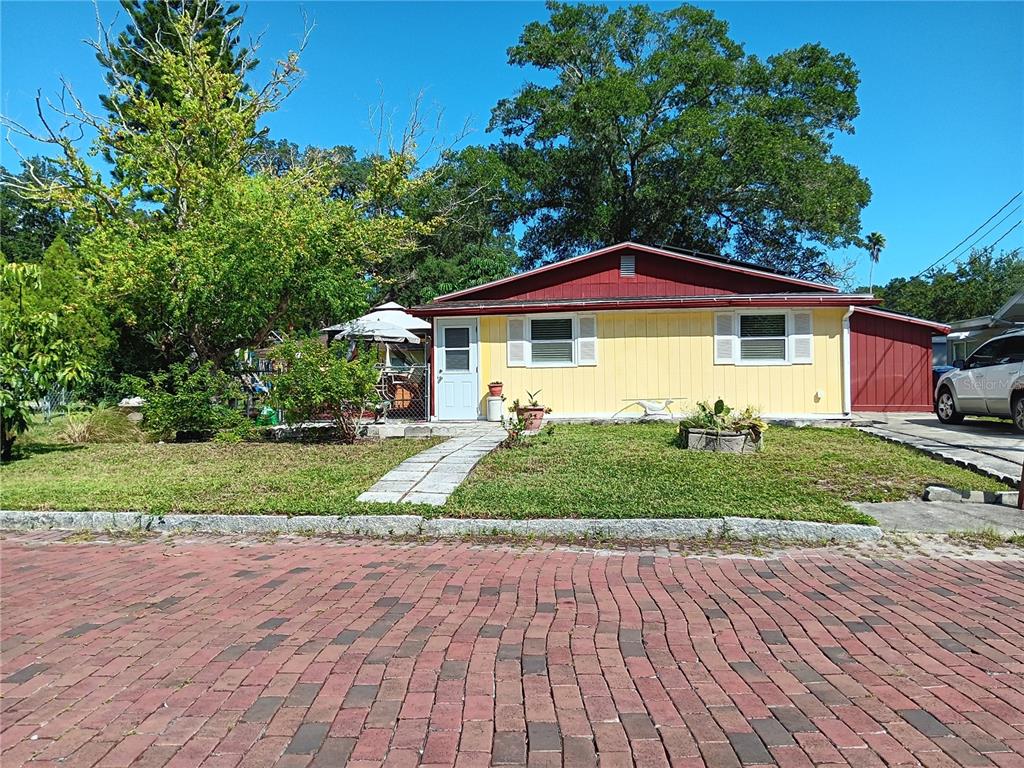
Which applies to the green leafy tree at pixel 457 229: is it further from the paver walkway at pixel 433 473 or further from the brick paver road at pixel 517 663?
the brick paver road at pixel 517 663

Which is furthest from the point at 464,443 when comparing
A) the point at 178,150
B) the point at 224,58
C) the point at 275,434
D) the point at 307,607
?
the point at 224,58

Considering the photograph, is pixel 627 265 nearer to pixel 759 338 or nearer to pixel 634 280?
pixel 634 280

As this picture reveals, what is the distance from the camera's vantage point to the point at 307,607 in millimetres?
4473

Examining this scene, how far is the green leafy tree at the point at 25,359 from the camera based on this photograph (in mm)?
10055

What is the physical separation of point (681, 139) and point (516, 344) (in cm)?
1500

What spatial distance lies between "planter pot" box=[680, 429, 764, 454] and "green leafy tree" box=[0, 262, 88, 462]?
31.3ft

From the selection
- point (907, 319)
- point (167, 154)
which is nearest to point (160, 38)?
point (167, 154)

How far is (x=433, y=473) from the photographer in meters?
8.83

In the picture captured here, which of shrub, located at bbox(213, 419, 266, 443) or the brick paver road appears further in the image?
shrub, located at bbox(213, 419, 266, 443)

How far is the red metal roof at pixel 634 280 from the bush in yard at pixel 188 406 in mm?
5255

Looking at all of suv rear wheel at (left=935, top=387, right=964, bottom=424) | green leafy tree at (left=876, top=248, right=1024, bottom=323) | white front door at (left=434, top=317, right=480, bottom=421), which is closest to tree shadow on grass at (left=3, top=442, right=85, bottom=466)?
white front door at (left=434, top=317, right=480, bottom=421)

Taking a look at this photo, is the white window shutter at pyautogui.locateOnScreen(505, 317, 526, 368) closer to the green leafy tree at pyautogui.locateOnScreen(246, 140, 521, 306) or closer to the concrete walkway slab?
the concrete walkway slab

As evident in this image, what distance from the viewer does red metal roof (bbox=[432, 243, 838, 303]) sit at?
15.2 meters

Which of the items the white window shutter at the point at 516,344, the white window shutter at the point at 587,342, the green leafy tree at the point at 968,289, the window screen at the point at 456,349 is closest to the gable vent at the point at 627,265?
the white window shutter at the point at 587,342
